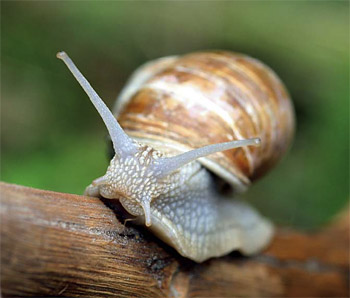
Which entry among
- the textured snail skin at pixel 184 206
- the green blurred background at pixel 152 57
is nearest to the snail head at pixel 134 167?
the textured snail skin at pixel 184 206

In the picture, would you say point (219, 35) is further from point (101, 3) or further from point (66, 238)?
point (66, 238)

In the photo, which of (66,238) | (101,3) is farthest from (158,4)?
(66,238)

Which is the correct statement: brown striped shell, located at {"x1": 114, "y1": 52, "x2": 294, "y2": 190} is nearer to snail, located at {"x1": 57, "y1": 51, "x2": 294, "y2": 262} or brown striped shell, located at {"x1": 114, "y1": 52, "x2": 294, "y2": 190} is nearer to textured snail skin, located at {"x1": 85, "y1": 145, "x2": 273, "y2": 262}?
snail, located at {"x1": 57, "y1": 51, "x2": 294, "y2": 262}

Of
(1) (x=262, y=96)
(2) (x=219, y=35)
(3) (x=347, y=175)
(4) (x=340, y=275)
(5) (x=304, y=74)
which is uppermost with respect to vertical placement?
(2) (x=219, y=35)

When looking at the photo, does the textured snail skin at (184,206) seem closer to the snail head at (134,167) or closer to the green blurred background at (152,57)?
the snail head at (134,167)

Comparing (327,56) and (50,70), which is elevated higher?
(327,56)

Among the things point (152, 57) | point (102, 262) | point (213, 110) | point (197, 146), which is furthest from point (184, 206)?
point (152, 57)
